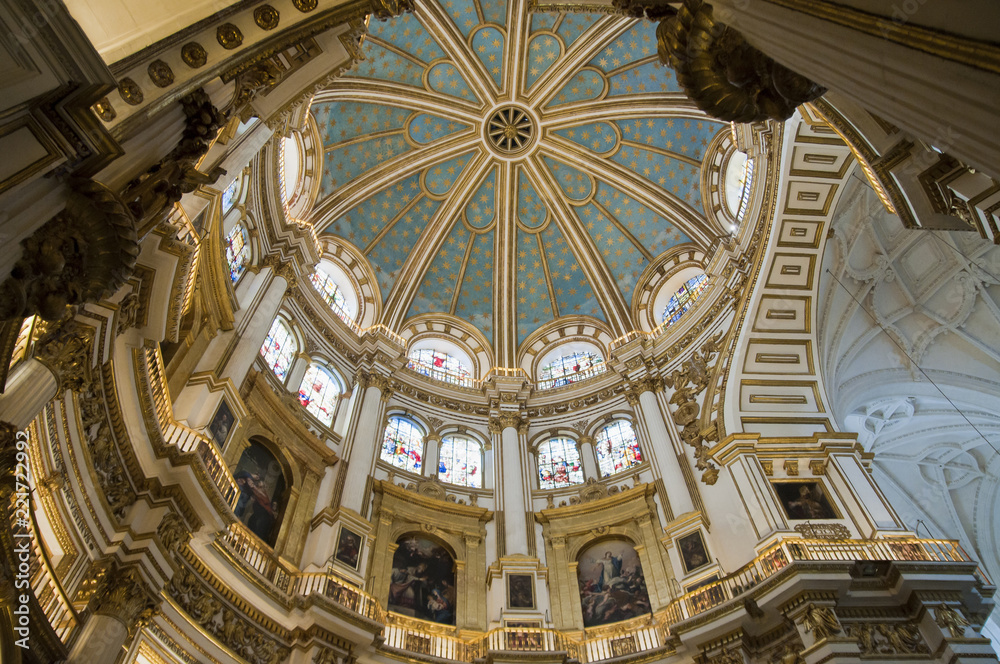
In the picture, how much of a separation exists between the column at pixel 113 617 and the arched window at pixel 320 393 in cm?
967

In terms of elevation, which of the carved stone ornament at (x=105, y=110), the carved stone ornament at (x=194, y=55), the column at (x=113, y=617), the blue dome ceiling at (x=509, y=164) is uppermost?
the blue dome ceiling at (x=509, y=164)

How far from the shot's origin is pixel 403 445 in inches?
893

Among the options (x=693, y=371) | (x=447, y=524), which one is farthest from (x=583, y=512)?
(x=693, y=371)

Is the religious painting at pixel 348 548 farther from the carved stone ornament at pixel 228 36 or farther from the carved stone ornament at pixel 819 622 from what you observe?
the carved stone ornament at pixel 228 36

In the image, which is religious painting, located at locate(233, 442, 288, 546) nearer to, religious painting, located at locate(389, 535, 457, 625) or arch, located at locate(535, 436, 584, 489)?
religious painting, located at locate(389, 535, 457, 625)

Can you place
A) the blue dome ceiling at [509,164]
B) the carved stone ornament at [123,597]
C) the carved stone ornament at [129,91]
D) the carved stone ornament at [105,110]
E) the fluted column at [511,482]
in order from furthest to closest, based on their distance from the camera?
the blue dome ceiling at [509,164] → the fluted column at [511,482] → the carved stone ornament at [123,597] → the carved stone ornament at [129,91] → the carved stone ornament at [105,110]

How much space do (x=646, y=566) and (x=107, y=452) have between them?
14.1 meters

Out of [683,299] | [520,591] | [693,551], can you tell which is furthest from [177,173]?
[683,299]

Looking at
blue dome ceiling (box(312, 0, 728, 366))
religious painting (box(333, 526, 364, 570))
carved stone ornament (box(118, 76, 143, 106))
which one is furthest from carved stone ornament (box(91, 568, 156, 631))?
blue dome ceiling (box(312, 0, 728, 366))

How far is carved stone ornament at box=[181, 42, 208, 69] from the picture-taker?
7.84m

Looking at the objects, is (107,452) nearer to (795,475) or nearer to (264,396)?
(264,396)

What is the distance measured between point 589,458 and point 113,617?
52.4ft

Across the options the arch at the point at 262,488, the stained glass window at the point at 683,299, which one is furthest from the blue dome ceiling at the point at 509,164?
the arch at the point at 262,488

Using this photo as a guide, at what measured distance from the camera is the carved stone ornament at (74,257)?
20.1 ft
